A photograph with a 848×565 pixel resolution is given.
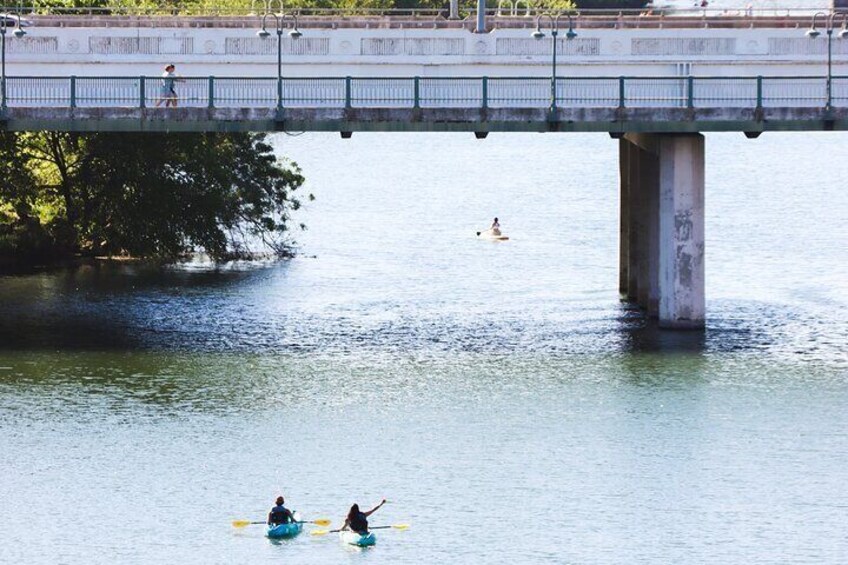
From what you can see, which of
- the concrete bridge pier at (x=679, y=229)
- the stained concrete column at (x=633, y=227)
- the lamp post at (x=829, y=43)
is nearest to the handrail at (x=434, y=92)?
the lamp post at (x=829, y=43)

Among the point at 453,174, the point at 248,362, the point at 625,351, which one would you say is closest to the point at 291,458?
the point at 248,362

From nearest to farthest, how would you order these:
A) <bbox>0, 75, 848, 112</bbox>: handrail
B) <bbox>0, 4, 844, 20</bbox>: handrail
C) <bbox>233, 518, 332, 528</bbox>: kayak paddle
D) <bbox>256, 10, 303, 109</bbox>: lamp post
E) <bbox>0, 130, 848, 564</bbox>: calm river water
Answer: <bbox>0, 130, 848, 564</bbox>: calm river water < <bbox>233, 518, 332, 528</bbox>: kayak paddle < <bbox>256, 10, 303, 109</bbox>: lamp post < <bbox>0, 75, 848, 112</bbox>: handrail < <bbox>0, 4, 844, 20</bbox>: handrail

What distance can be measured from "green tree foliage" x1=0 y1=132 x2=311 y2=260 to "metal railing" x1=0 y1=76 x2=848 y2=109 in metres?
11.2

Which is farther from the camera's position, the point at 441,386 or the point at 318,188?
the point at 318,188

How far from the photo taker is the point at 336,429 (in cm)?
4984

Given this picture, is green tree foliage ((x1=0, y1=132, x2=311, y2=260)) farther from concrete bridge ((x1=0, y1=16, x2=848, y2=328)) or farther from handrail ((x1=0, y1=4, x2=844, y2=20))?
concrete bridge ((x1=0, y1=16, x2=848, y2=328))

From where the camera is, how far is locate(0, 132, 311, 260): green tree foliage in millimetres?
76812

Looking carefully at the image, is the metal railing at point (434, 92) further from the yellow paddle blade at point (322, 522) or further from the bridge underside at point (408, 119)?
the yellow paddle blade at point (322, 522)

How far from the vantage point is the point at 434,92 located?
64375 millimetres

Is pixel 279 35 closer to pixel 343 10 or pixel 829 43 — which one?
pixel 343 10

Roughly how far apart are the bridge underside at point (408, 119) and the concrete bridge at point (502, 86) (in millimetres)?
47

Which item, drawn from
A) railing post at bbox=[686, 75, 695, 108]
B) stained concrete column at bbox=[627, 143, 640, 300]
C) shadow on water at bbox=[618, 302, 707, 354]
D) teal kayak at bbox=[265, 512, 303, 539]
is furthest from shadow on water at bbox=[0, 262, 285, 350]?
teal kayak at bbox=[265, 512, 303, 539]

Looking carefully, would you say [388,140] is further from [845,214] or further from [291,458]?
[291,458]

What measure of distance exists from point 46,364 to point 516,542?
2193cm
